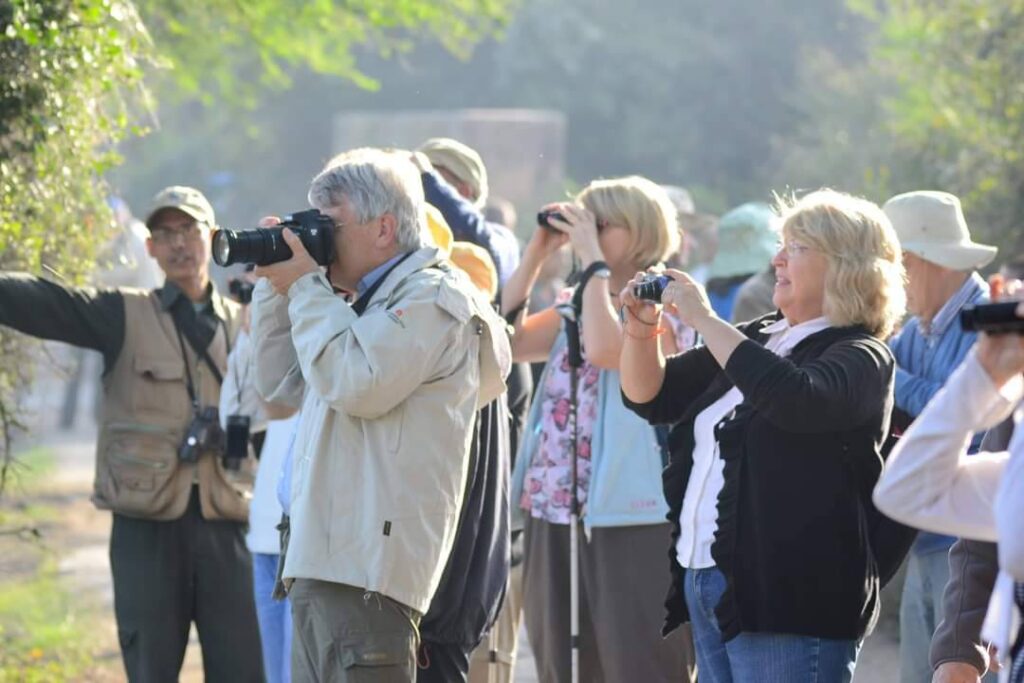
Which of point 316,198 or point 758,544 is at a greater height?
point 316,198

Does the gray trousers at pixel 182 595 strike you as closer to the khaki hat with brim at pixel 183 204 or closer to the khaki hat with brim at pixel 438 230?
the khaki hat with brim at pixel 183 204

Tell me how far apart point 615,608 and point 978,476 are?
2.48m

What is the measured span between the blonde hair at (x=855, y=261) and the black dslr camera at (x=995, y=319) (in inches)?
51.7

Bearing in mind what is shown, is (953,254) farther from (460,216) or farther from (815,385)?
(460,216)

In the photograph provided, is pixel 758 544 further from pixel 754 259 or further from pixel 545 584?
pixel 754 259

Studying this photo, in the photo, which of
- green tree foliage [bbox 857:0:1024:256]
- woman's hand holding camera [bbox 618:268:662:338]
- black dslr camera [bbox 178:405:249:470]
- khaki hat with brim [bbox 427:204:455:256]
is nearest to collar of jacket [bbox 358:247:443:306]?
woman's hand holding camera [bbox 618:268:662:338]

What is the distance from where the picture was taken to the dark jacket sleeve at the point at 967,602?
4336 millimetres

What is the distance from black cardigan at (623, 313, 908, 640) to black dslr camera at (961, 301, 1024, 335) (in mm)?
1137

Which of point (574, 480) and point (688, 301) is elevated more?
point (688, 301)

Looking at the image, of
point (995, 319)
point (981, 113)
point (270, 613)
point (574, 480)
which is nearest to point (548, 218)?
point (574, 480)

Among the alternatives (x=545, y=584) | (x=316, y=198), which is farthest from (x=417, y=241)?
(x=545, y=584)

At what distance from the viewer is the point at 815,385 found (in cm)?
423

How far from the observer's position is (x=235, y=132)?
36188mm

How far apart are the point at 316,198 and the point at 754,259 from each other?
16.5ft
